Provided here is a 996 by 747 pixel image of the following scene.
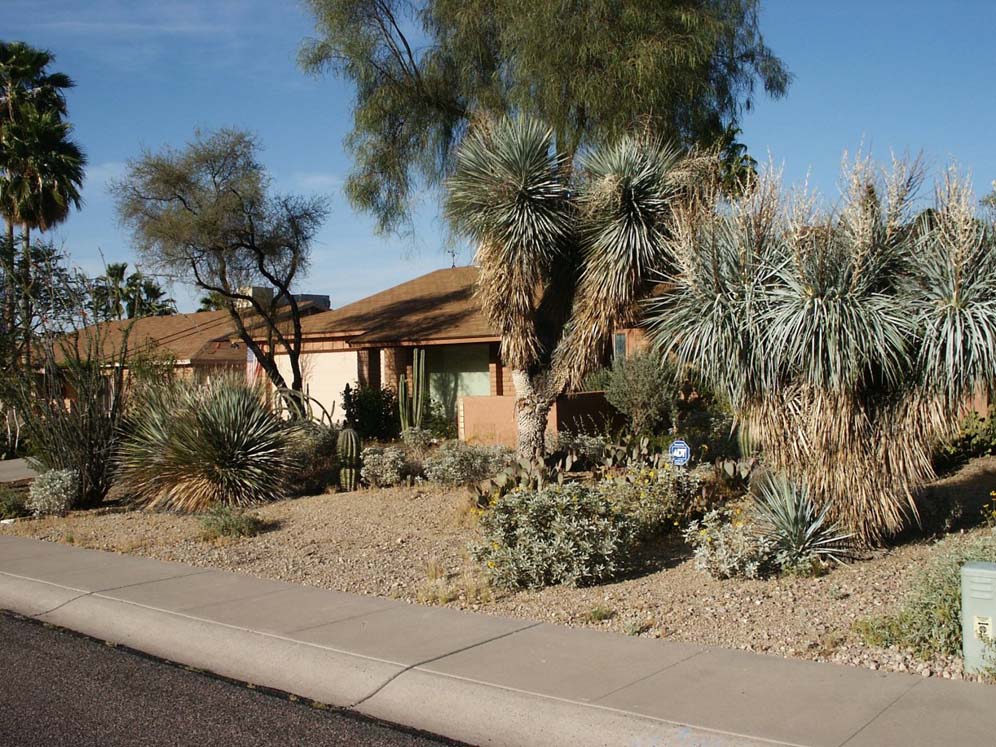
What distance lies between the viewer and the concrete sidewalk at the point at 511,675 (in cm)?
574

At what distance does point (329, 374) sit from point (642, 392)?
40.1 ft

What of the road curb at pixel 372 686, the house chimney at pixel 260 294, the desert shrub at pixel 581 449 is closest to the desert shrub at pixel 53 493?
the road curb at pixel 372 686

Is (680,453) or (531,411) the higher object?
(531,411)

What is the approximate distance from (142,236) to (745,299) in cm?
2049

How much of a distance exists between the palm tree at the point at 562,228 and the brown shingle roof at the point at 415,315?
779 cm

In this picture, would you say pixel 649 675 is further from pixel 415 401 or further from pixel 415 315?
pixel 415 315

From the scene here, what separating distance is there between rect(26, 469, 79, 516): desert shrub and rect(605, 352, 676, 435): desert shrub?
9.08 meters

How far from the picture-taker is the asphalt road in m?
6.06

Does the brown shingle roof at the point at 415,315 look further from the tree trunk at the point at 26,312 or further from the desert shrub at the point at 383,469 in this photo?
the tree trunk at the point at 26,312

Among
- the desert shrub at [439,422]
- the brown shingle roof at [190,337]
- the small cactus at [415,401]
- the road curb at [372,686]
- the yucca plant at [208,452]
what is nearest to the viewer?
the road curb at [372,686]

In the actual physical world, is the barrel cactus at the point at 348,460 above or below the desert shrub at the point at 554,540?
above

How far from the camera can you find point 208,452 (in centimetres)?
1464

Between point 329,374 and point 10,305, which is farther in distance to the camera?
point 329,374

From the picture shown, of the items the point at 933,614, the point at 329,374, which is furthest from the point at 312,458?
the point at 329,374
